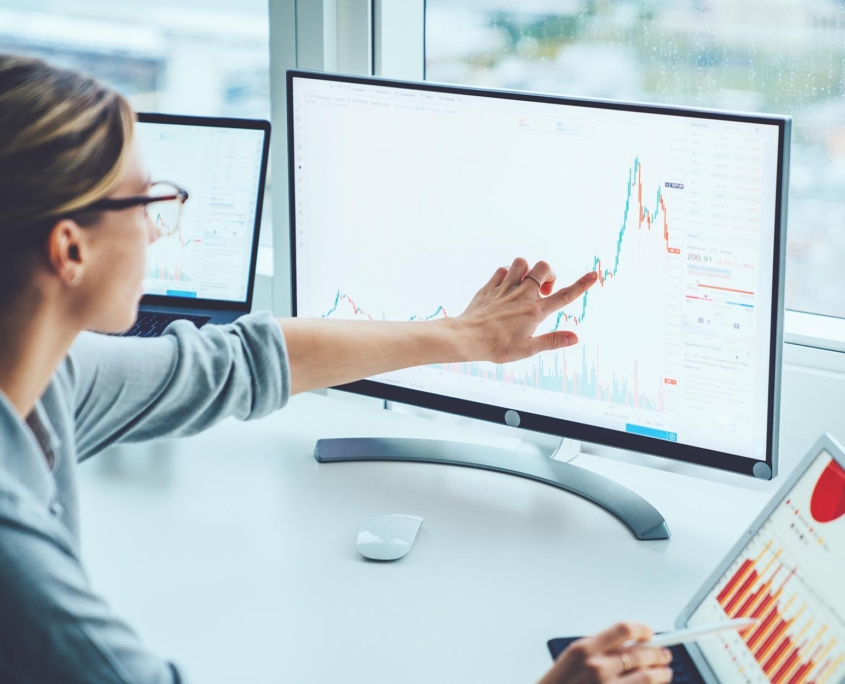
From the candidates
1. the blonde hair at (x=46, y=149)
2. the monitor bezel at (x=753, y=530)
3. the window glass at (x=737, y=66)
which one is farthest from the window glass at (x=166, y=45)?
the monitor bezel at (x=753, y=530)

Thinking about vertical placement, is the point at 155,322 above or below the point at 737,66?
below

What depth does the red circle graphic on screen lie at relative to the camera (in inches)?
33.2

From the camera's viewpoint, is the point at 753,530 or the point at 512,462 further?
the point at 512,462

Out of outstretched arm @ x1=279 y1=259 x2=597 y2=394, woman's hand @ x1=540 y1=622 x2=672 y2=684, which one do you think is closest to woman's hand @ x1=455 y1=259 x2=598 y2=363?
outstretched arm @ x1=279 y1=259 x2=597 y2=394

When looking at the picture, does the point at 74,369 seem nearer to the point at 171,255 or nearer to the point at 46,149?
the point at 46,149

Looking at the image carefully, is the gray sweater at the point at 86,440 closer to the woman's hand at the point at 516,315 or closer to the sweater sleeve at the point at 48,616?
the sweater sleeve at the point at 48,616

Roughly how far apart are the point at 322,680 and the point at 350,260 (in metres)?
0.58

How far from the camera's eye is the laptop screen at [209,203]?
1.50 meters

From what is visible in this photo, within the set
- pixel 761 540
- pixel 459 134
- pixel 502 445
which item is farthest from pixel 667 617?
pixel 459 134

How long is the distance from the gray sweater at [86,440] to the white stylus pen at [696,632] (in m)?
0.40

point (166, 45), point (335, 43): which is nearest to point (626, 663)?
point (335, 43)

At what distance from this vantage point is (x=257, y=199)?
1493mm

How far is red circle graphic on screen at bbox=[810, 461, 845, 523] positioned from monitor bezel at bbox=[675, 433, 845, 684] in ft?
0.03

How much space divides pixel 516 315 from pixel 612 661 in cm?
47
